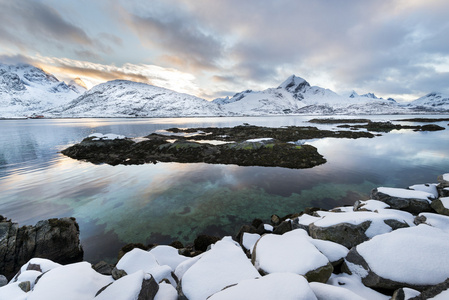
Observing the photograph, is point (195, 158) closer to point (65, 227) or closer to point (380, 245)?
point (65, 227)

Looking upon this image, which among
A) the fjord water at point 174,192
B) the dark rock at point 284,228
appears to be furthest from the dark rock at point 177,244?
the dark rock at point 284,228

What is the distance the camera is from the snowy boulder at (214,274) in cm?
454

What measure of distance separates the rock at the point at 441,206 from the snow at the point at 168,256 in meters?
12.4

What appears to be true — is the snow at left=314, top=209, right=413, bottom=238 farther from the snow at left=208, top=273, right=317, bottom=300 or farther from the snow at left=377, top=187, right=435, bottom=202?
the snow at left=208, top=273, right=317, bottom=300

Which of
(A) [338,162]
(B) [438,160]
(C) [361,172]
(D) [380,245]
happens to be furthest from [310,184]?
(B) [438,160]

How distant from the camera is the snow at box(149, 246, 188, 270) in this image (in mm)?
7270

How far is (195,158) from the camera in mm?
26656

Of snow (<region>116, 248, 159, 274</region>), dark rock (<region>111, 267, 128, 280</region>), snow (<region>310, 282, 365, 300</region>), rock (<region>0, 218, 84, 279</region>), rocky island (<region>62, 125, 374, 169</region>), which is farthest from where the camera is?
rocky island (<region>62, 125, 374, 169</region>)

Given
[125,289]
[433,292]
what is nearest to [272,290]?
[433,292]

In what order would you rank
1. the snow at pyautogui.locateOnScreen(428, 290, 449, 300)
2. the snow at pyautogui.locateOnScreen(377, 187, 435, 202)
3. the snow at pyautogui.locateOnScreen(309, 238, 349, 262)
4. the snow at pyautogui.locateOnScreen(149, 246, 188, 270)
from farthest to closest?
1. the snow at pyautogui.locateOnScreen(377, 187, 435, 202)
2. the snow at pyautogui.locateOnScreen(149, 246, 188, 270)
3. the snow at pyautogui.locateOnScreen(309, 238, 349, 262)
4. the snow at pyautogui.locateOnScreen(428, 290, 449, 300)

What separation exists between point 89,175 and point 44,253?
14.1 meters

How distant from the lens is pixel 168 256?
7695 mm

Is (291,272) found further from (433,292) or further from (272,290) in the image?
(433,292)

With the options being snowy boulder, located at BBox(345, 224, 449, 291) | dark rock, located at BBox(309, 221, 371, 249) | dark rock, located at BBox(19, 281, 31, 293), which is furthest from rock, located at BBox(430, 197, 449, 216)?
dark rock, located at BBox(19, 281, 31, 293)
